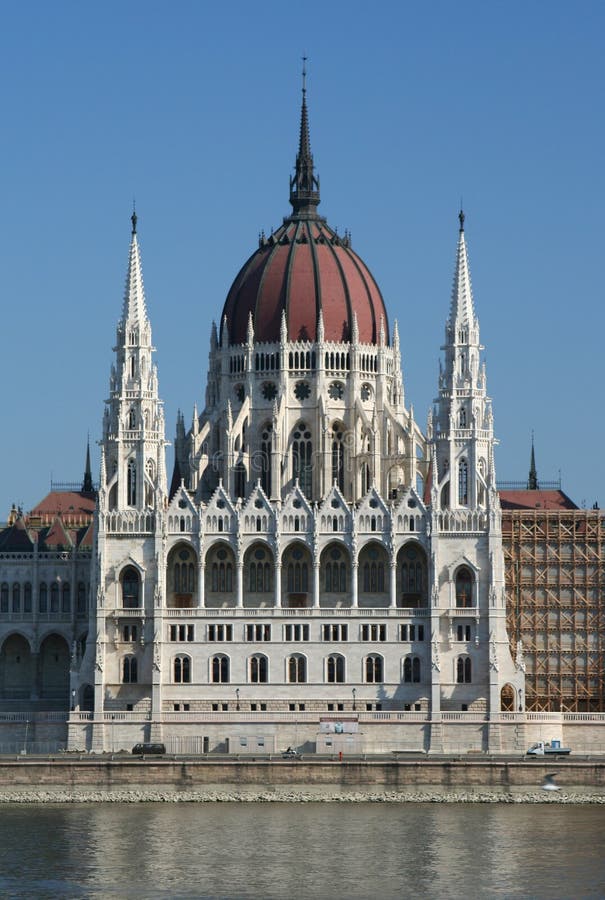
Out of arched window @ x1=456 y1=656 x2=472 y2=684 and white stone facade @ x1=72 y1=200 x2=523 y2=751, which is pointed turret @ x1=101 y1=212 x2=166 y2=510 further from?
arched window @ x1=456 y1=656 x2=472 y2=684

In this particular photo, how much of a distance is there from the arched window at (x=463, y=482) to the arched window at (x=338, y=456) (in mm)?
12311

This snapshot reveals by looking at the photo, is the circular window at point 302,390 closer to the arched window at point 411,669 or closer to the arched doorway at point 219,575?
the arched doorway at point 219,575

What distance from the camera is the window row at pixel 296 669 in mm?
165750

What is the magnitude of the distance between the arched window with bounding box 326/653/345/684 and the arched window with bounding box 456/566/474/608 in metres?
8.62

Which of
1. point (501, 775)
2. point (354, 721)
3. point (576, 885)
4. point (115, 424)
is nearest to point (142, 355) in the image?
point (115, 424)

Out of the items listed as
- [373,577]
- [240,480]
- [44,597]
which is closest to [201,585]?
[373,577]

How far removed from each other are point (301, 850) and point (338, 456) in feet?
191

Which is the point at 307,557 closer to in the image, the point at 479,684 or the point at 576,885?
the point at 479,684

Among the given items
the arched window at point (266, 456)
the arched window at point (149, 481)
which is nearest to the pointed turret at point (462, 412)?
the arched window at point (266, 456)

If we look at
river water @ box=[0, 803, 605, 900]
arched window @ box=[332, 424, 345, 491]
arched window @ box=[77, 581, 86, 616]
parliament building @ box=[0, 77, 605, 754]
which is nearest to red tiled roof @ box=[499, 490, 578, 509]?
parliament building @ box=[0, 77, 605, 754]

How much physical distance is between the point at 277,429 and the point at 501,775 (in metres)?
38.8

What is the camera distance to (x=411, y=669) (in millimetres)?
165875

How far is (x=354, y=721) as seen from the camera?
16225cm

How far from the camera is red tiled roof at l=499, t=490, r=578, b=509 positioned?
591ft
